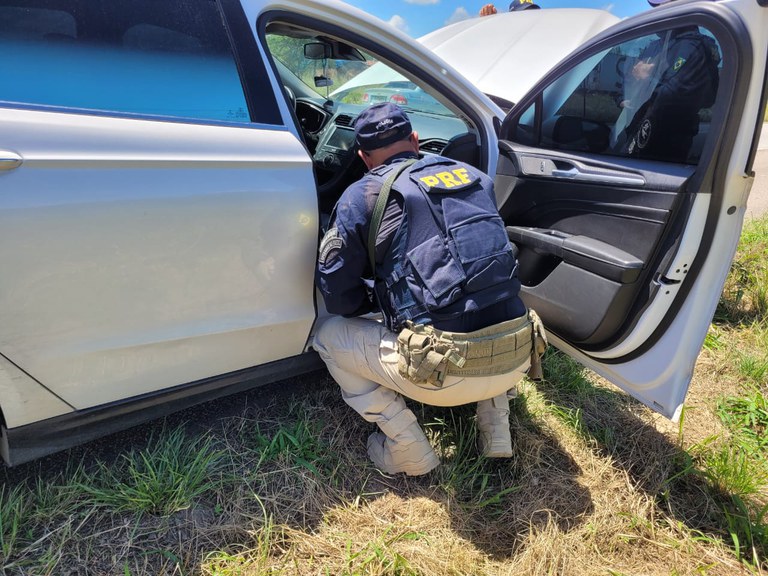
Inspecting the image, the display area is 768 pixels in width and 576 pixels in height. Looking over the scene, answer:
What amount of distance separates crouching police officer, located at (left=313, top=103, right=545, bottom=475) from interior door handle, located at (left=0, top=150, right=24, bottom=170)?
0.86 m

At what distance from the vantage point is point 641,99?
1.81m

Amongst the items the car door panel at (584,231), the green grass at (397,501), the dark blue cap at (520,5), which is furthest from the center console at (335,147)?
the dark blue cap at (520,5)

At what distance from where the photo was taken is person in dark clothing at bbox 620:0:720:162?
5.20 ft

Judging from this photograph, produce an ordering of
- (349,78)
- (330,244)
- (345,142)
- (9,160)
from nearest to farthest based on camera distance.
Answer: (9,160), (330,244), (345,142), (349,78)

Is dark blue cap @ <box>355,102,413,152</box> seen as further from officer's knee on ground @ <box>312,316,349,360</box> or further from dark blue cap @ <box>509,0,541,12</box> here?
dark blue cap @ <box>509,0,541,12</box>

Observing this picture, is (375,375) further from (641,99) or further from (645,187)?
(641,99)

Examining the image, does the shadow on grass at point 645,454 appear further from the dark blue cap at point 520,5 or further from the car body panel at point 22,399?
the dark blue cap at point 520,5

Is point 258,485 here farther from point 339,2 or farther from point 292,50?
point 292,50

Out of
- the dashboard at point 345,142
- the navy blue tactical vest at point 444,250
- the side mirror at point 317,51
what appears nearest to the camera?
the navy blue tactical vest at point 444,250

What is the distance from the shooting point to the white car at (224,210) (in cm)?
138

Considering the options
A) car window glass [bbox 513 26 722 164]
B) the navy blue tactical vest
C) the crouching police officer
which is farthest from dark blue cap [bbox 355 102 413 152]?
car window glass [bbox 513 26 722 164]

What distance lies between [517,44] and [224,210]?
28.5 feet

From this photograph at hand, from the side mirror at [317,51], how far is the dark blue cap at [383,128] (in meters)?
0.70

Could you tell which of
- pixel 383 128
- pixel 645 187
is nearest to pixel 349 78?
pixel 383 128
